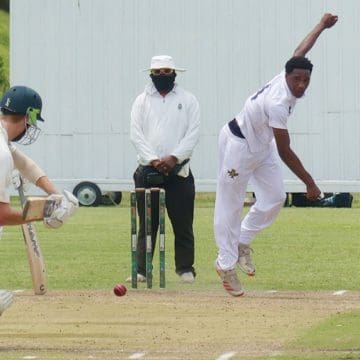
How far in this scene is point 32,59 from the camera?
26.0m

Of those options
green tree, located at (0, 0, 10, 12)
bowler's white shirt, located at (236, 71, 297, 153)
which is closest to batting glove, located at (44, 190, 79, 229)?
bowler's white shirt, located at (236, 71, 297, 153)

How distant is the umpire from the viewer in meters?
13.4

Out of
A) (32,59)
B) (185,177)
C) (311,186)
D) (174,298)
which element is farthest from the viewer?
(32,59)

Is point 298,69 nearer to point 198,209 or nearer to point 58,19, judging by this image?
point 198,209

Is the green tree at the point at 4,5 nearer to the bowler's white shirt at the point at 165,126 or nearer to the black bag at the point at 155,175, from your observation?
the bowler's white shirt at the point at 165,126

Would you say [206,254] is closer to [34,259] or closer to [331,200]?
[34,259]

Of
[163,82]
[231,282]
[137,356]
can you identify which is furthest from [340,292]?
[137,356]

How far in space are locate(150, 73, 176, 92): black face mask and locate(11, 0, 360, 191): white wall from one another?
11418mm

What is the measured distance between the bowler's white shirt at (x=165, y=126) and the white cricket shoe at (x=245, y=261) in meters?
1.57

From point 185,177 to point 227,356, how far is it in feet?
16.1

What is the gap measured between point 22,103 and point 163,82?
15.9 feet

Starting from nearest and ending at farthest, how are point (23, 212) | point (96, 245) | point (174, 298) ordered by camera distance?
1. point (23, 212)
2. point (174, 298)
3. point (96, 245)

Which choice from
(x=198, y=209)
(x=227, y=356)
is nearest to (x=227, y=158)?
(x=227, y=356)

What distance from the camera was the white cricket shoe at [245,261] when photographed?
11.9m
